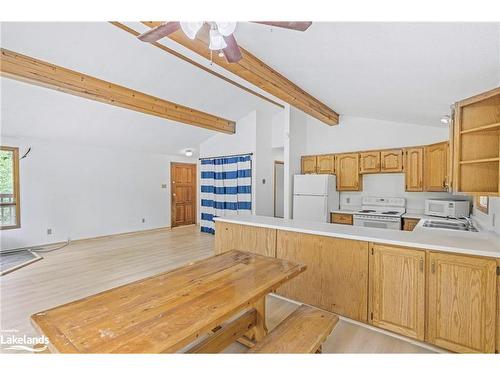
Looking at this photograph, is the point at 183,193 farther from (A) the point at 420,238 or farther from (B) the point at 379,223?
(A) the point at 420,238

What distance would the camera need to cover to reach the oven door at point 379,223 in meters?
4.08

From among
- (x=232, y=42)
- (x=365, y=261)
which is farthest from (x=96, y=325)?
(x=365, y=261)

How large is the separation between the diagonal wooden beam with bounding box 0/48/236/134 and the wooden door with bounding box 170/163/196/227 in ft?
8.50

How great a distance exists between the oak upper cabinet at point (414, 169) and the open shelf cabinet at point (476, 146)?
234 cm

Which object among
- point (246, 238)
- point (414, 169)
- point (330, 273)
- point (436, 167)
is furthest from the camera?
point (414, 169)

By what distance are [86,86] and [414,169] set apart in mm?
5072

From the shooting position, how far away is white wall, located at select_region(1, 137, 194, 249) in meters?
4.93

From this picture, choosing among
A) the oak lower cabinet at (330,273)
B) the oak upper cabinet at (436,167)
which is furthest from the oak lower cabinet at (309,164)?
the oak lower cabinet at (330,273)

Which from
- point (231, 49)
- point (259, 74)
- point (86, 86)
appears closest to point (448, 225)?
point (259, 74)

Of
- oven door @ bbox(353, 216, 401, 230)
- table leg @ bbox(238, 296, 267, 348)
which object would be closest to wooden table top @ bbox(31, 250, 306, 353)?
table leg @ bbox(238, 296, 267, 348)

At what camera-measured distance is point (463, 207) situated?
3660 mm

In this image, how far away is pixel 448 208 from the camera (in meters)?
3.74

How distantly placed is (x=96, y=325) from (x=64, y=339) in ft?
0.41

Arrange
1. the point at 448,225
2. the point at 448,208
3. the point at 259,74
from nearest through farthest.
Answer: the point at 259,74 → the point at 448,225 → the point at 448,208
